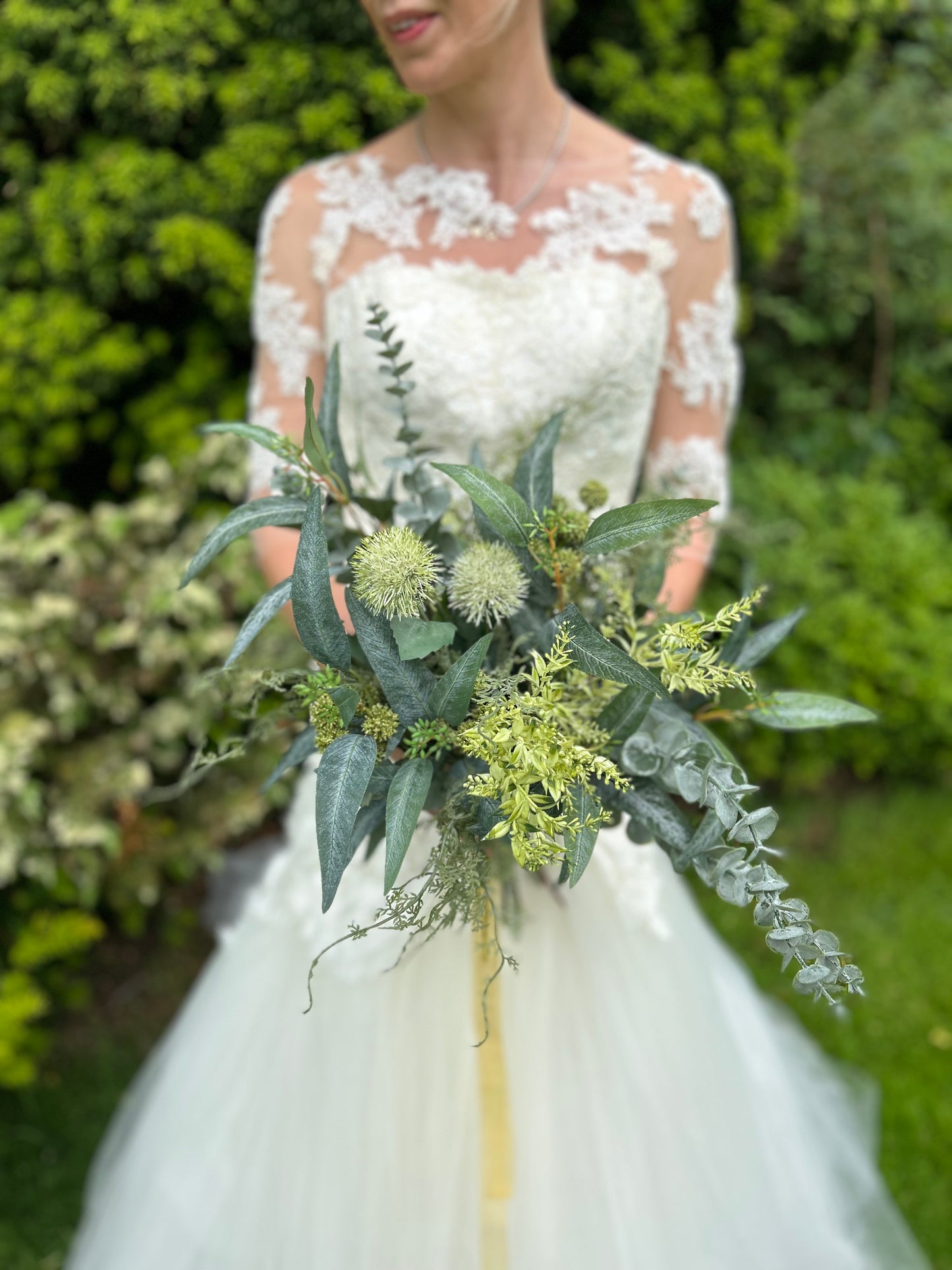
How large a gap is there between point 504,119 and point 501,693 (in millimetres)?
1336

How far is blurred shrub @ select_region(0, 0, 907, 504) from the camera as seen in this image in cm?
266

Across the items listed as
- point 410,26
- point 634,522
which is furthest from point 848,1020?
point 410,26

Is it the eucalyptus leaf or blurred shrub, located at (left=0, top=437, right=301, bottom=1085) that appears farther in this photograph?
blurred shrub, located at (left=0, top=437, right=301, bottom=1085)

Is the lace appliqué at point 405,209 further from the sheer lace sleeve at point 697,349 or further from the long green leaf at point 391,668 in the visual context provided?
the long green leaf at point 391,668

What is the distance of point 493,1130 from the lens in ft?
4.94

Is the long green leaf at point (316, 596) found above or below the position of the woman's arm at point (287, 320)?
above

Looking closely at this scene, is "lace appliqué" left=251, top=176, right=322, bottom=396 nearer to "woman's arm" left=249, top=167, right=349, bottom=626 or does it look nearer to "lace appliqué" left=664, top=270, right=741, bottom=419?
"woman's arm" left=249, top=167, right=349, bottom=626

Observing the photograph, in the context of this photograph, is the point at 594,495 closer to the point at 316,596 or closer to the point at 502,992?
the point at 316,596

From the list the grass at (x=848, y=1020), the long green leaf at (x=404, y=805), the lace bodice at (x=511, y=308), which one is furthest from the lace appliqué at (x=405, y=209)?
the grass at (x=848, y=1020)

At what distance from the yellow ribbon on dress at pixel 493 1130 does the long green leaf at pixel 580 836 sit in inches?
22.8

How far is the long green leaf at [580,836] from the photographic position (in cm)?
83

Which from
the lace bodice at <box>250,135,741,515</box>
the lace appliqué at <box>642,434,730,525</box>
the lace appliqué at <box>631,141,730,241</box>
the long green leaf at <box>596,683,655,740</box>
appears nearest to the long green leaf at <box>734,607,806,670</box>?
the long green leaf at <box>596,683,655,740</box>

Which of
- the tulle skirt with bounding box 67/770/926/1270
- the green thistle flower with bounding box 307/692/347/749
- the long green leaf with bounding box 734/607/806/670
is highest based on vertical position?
the green thistle flower with bounding box 307/692/347/749

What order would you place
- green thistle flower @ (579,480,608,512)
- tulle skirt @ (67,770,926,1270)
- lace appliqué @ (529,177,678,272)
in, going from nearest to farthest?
green thistle flower @ (579,480,608,512)
tulle skirt @ (67,770,926,1270)
lace appliqué @ (529,177,678,272)
